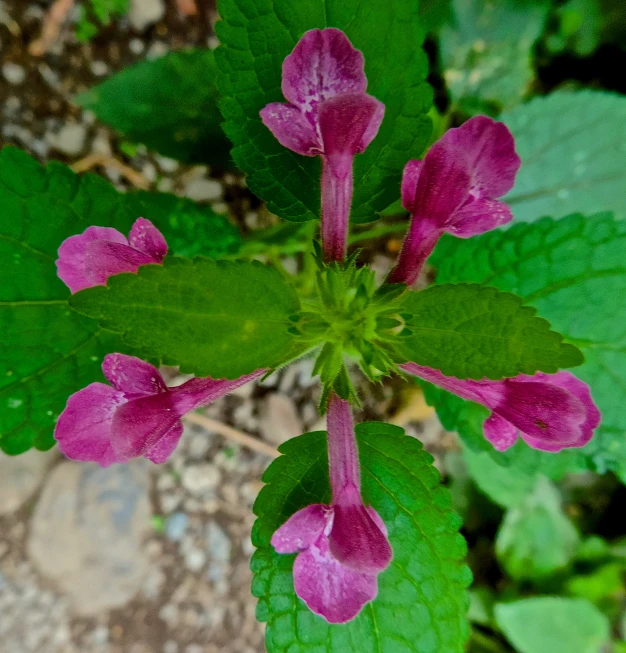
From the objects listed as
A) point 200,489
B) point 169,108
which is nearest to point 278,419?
point 200,489

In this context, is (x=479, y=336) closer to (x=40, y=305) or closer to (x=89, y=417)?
(x=89, y=417)

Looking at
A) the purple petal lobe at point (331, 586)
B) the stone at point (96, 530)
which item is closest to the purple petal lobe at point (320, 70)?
the purple petal lobe at point (331, 586)

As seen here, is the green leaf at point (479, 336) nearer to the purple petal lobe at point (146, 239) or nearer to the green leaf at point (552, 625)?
the purple petal lobe at point (146, 239)

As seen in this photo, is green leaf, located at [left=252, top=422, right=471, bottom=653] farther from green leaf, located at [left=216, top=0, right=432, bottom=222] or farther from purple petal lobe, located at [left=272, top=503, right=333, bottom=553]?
green leaf, located at [left=216, top=0, right=432, bottom=222]

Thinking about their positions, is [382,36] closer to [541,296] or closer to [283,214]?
[283,214]

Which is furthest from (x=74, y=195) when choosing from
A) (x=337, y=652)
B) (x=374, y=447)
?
(x=337, y=652)

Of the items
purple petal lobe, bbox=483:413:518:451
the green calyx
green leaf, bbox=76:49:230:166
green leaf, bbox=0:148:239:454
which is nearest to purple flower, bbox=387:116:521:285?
the green calyx
